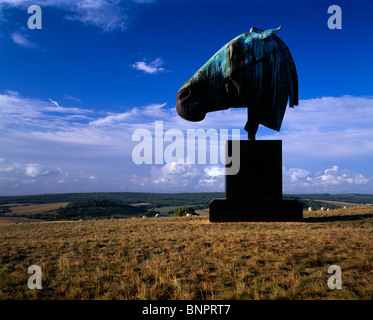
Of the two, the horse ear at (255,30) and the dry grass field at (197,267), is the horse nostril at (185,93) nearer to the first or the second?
the horse ear at (255,30)

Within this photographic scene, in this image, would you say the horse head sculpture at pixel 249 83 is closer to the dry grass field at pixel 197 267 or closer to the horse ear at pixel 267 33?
the horse ear at pixel 267 33

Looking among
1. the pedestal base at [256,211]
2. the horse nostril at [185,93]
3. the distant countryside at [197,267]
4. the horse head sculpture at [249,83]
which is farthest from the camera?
the horse nostril at [185,93]

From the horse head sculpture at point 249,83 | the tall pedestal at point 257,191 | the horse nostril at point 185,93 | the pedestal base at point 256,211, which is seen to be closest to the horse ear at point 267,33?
the horse head sculpture at point 249,83

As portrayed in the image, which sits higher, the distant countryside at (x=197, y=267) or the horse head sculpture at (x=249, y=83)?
the horse head sculpture at (x=249, y=83)

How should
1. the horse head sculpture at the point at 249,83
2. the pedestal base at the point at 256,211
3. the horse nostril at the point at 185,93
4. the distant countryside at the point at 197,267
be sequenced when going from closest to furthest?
the distant countryside at the point at 197,267, the pedestal base at the point at 256,211, the horse head sculpture at the point at 249,83, the horse nostril at the point at 185,93

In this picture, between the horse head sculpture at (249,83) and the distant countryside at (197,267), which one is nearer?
the distant countryside at (197,267)

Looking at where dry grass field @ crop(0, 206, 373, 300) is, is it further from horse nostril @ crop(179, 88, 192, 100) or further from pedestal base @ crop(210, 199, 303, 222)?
horse nostril @ crop(179, 88, 192, 100)

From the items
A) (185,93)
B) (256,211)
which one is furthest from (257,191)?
(185,93)

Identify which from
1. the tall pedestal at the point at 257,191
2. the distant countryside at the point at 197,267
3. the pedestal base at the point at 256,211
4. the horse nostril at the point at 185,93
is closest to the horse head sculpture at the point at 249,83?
the horse nostril at the point at 185,93

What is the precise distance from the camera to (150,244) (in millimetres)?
8359

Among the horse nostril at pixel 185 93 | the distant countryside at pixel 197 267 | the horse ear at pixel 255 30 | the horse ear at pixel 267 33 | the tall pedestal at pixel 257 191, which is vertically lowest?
the distant countryside at pixel 197 267

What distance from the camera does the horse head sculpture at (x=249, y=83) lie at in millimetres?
12867
